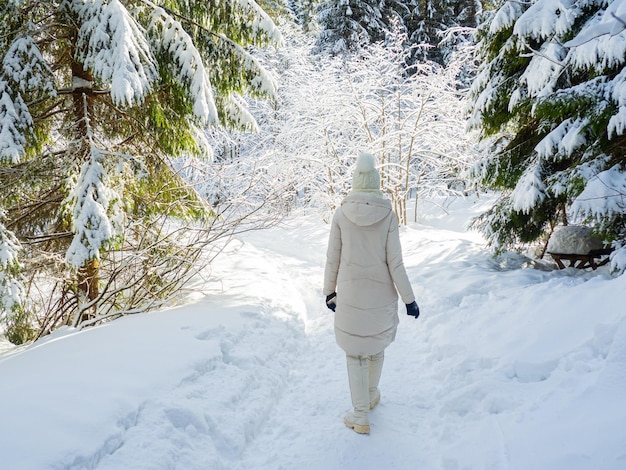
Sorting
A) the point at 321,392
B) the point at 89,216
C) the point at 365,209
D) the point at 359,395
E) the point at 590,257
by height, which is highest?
the point at 365,209

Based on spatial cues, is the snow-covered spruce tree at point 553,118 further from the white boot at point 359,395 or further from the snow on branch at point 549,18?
the white boot at point 359,395

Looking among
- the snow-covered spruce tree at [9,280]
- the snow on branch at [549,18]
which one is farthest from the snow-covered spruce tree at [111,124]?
the snow on branch at [549,18]

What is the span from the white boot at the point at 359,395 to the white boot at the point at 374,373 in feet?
0.35

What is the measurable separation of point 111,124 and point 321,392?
16.2 feet

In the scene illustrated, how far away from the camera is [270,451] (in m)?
2.83

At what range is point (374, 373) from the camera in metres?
3.21

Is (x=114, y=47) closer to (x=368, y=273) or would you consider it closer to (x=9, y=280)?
(x=9, y=280)

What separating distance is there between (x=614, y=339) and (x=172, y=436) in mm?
3137

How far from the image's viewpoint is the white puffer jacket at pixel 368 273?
9.69ft

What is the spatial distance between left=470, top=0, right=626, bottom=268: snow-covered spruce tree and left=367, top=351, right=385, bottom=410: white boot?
2.78 metres

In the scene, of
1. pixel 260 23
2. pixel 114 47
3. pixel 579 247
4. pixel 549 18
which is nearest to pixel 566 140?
pixel 549 18

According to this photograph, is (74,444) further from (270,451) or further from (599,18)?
(599,18)

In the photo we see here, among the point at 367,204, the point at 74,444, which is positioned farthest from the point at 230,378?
the point at 367,204

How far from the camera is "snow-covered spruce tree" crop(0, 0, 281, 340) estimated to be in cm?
419
